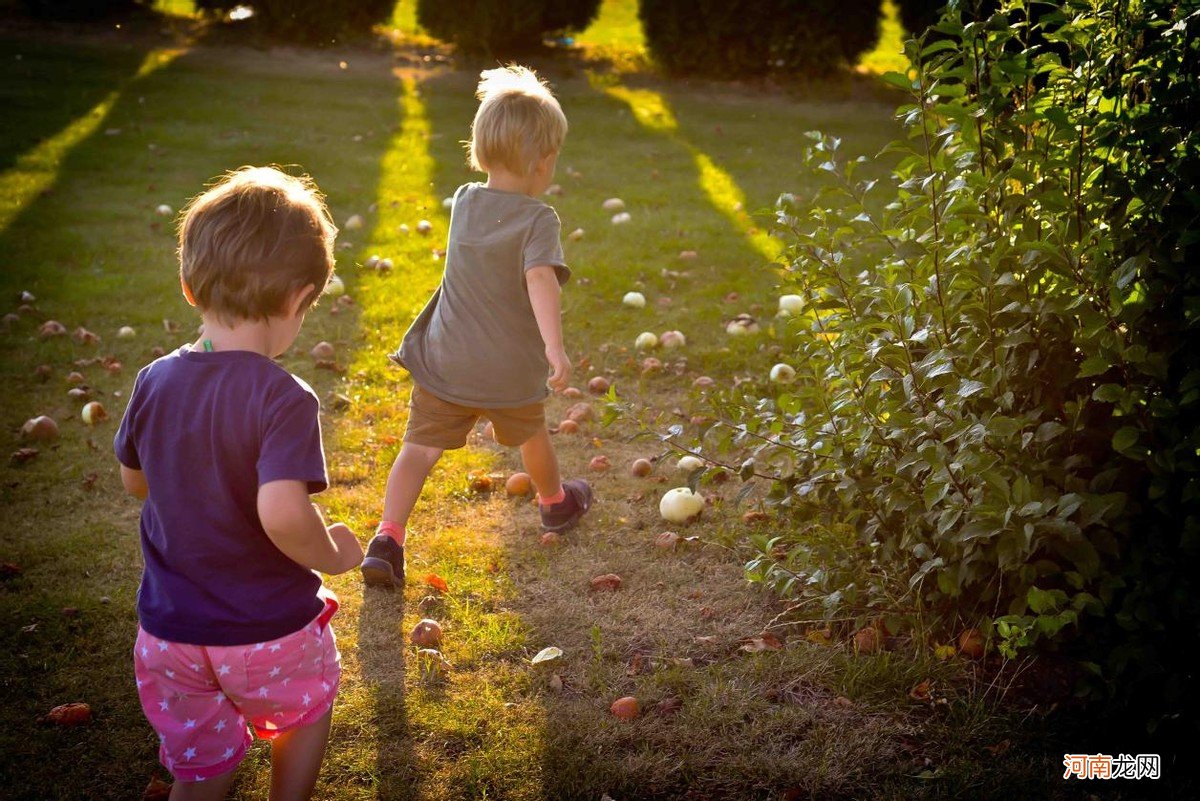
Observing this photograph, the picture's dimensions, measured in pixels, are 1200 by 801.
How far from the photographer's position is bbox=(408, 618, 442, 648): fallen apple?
3096 millimetres

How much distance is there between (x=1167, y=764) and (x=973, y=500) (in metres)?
0.81

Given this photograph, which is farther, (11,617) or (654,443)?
(654,443)

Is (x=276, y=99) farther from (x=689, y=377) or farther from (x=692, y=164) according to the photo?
(x=689, y=377)

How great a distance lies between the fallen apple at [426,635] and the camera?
3.10 m

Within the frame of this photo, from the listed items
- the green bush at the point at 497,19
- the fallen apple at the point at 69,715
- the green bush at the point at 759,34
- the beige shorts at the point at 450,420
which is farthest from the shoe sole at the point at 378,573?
the green bush at the point at 497,19

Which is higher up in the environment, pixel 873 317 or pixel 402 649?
pixel 873 317

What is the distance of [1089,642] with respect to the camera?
2.69 m

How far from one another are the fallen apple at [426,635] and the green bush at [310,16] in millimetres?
10459

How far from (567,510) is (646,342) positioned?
1.79 metres

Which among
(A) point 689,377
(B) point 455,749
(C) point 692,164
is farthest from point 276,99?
(B) point 455,749

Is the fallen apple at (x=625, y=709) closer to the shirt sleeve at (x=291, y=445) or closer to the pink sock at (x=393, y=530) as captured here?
the pink sock at (x=393, y=530)

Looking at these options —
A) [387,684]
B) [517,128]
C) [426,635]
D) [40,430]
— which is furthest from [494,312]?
[40,430]

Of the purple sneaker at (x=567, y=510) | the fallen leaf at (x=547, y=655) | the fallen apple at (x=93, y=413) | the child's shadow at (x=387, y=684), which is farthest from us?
the fallen apple at (x=93, y=413)

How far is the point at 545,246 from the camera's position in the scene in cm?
326
